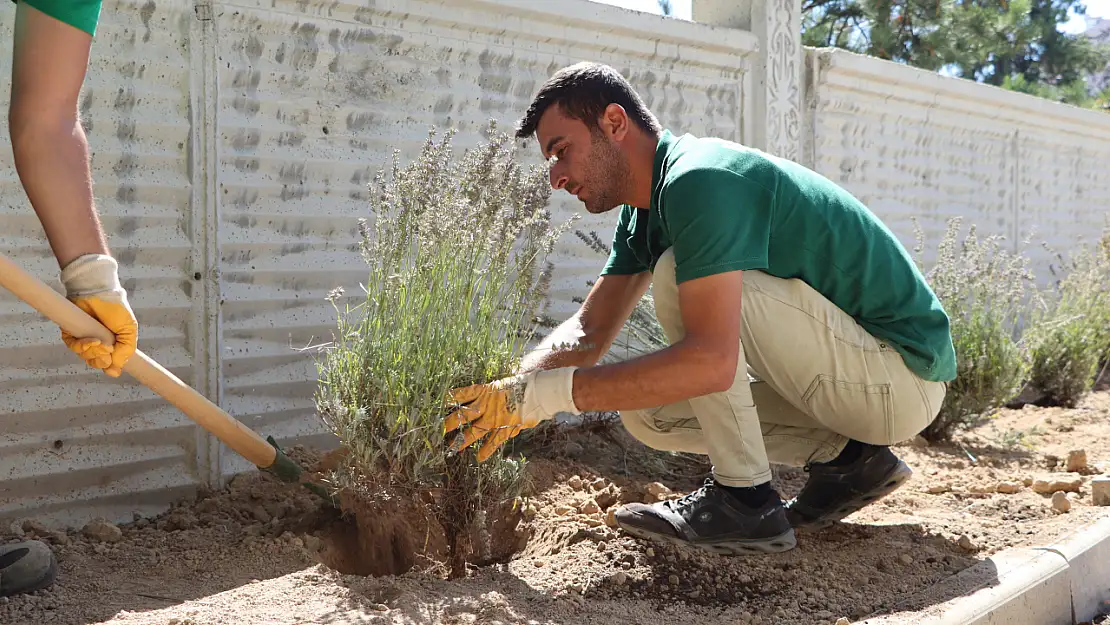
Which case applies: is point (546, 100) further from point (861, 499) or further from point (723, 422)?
point (861, 499)

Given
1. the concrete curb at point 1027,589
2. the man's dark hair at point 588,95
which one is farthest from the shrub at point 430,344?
the concrete curb at point 1027,589

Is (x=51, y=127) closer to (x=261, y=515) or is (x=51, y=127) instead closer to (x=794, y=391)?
(x=261, y=515)

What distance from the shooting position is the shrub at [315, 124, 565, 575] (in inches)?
97.3

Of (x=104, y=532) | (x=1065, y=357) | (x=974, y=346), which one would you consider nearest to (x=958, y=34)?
(x=1065, y=357)

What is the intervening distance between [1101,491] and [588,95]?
7.20 ft

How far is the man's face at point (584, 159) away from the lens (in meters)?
2.74

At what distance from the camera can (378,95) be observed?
3834mm

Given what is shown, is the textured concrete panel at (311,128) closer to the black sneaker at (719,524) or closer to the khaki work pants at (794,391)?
the khaki work pants at (794,391)

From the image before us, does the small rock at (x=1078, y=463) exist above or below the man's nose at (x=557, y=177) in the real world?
below

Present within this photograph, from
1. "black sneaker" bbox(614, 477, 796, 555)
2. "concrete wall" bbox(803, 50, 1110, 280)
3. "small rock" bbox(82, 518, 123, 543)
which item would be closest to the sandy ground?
"small rock" bbox(82, 518, 123, 543)

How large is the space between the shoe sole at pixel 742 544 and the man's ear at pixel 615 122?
108cm

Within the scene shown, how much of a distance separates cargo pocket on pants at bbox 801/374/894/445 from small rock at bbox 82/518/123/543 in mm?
2077

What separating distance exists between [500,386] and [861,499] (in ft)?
3.78

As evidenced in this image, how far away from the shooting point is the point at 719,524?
2.61 metres
